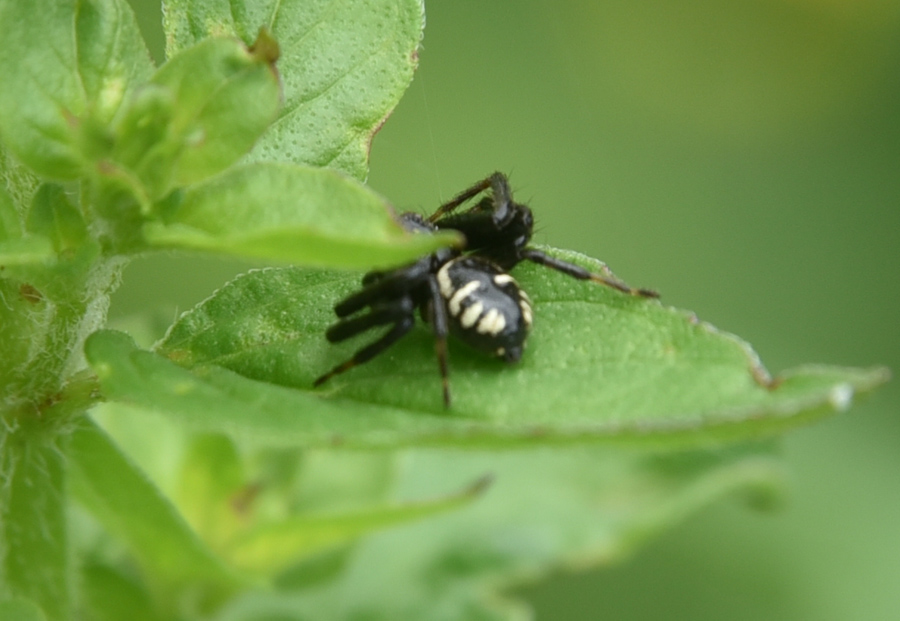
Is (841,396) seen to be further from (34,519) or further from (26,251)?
(34,519)

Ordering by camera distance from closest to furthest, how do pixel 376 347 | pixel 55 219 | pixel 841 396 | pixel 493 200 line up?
1. pixel 841 396
2. pixel 55 219
3. pixel 376 347
4. pixel 493 200

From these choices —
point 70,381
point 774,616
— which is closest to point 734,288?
point 774,616

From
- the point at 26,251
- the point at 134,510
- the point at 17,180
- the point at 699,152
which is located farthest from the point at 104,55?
the point at 699,152

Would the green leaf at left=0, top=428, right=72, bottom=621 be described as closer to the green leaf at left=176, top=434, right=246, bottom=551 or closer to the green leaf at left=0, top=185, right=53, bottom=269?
the green leaf at left=0, top=185, right=53, bottom=269

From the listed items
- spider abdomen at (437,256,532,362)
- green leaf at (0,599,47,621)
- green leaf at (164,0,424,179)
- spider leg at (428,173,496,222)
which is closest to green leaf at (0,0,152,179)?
green leaf at (164,0,424,179)

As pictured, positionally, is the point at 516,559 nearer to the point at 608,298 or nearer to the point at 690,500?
the point at 690,500
